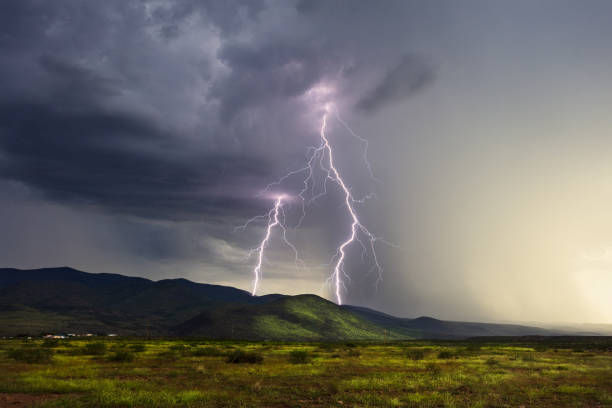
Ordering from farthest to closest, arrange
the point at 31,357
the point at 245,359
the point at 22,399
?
the point at 245,359 → the point at 31,357 → the point at 22,399

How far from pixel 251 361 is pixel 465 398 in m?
24.6

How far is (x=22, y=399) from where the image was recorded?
18844 millimetres

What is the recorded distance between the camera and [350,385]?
24.0 metres

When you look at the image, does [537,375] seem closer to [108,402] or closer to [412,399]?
[412,399]

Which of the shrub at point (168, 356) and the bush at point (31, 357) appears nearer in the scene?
the bush at point (31, 357)

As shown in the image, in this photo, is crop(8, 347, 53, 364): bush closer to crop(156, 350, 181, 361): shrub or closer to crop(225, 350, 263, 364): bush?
crop(156, 350, 181, 361): shrub

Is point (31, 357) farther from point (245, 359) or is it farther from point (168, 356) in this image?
point (245, 359)

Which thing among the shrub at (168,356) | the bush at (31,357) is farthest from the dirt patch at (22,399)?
the shrub at (168,356)

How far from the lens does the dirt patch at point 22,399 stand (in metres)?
17.5

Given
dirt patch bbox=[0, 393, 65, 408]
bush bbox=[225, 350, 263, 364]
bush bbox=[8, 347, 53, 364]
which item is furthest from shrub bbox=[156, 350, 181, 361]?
dirt patch bbox=[0, 393, 65, 408]

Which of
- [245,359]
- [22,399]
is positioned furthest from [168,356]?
[22,399]

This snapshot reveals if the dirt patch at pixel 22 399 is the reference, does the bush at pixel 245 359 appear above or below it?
below

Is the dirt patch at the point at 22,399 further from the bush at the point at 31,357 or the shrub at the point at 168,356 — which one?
the shrub at the point at 168,356

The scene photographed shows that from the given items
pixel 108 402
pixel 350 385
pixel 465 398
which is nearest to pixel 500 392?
pixel 465 398
